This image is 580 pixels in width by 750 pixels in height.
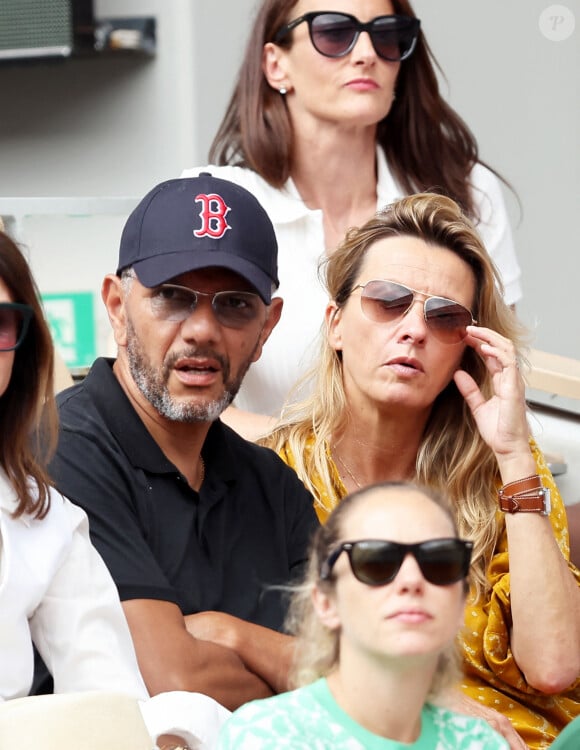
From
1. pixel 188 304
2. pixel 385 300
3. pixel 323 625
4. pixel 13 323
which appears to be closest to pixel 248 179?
pixel 385 300

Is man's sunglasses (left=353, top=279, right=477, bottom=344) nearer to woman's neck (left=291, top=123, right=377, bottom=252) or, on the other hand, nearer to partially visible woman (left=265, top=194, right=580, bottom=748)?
partially visible woman (left=265, top=194, right=580, bottom=748)

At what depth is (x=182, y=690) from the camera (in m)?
1.82

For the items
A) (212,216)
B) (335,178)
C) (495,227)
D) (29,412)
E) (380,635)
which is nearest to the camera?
(380,635)

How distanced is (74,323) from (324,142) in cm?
120

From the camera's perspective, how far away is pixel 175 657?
1.83 metres

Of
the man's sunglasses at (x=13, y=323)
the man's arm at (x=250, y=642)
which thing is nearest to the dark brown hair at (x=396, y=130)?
the man's arm at (x=250, y=642)

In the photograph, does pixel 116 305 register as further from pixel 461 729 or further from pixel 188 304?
pixel 461 729

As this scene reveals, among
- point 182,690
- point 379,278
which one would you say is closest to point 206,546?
point 182,690

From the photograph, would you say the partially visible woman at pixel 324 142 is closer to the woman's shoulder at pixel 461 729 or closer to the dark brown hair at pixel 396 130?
the dark brown hair at pixel 396 130

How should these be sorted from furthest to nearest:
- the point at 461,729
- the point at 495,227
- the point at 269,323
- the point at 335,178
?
the point at 495,227
the point at 335,178
the point at 269,323
the point at 461,729

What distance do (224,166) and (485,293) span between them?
1.00 m

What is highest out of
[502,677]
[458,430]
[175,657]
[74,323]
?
[458,430]

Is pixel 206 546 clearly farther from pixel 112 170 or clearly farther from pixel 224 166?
pixel 112 170

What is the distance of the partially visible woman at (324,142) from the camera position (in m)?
3.01
